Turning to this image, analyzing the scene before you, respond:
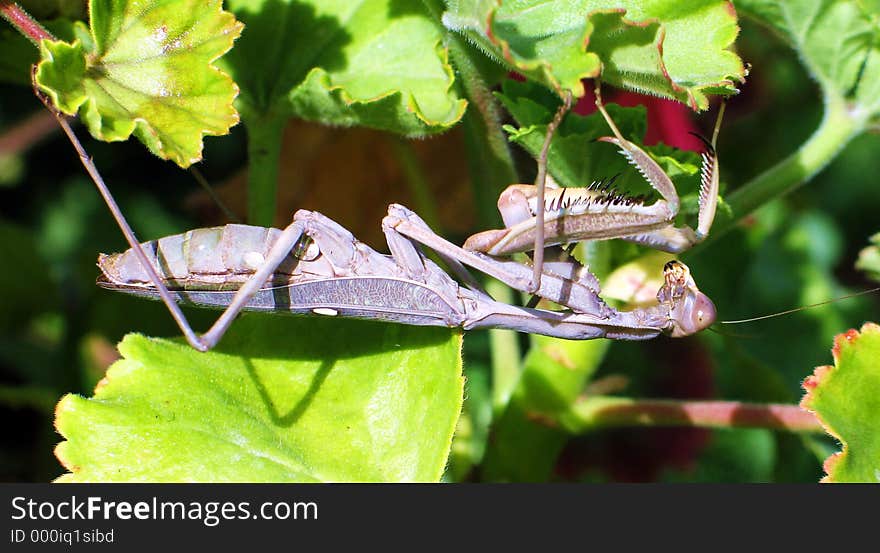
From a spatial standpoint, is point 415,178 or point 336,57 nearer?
point 336,57

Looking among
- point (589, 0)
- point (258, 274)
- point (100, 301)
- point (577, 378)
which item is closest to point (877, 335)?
point (577, 378)

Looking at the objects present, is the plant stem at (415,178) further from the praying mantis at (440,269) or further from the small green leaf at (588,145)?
the small green leaf at (588,145)

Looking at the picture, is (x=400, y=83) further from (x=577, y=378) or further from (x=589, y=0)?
(x=577, y=378)

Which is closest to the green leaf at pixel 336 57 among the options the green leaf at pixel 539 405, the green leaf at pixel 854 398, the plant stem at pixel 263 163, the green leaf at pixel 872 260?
the plant stem at pixel 263 163

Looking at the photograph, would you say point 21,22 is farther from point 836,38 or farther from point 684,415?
A: point 836,38

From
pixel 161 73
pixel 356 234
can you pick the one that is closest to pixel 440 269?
pixel 161 73

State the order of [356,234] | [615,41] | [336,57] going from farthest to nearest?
[356,234] < [336,57] < [615,41]
